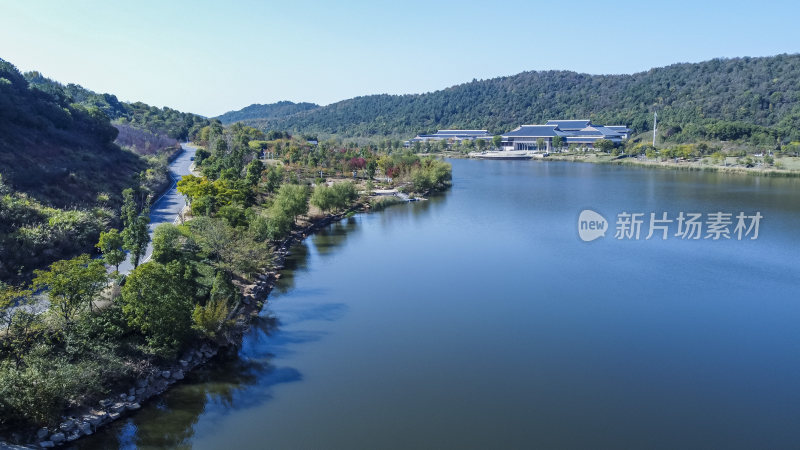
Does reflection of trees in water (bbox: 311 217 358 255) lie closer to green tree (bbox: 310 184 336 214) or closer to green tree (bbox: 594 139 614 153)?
green tree (bbox: 310 184 336 214)

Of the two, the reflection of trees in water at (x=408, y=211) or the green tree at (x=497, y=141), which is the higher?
the green tree at (x=497, y=141)

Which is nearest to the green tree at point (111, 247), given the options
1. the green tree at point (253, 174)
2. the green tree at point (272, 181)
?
the green tree at point (253, 174)

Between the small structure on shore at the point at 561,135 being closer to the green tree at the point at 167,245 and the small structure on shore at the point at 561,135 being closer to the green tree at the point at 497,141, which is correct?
the green tree at the point at 497,141

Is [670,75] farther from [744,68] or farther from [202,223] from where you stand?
[202,223]

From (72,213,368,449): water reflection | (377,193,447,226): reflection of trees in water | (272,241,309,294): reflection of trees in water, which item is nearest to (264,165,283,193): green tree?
(377,193,447,226): reflection of trees in water

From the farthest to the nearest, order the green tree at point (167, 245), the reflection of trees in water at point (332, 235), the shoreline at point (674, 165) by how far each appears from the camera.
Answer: the shoreline at point (674, 165) → the reflection of trees in water at point (332, 235) → the green tree at point (167, 245)

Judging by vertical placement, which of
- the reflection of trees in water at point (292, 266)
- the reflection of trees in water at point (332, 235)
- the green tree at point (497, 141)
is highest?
the green tree at point (497, 141)
